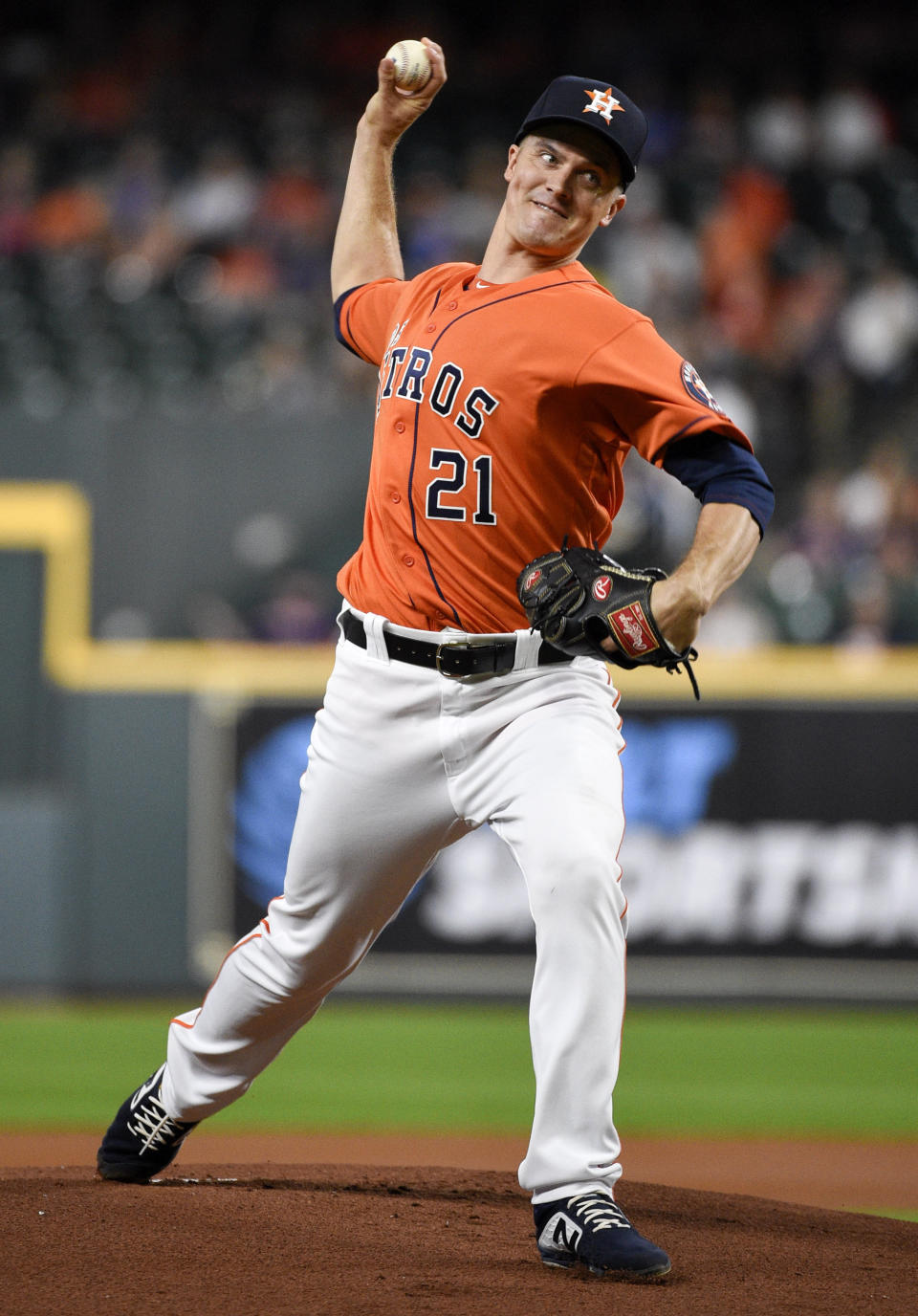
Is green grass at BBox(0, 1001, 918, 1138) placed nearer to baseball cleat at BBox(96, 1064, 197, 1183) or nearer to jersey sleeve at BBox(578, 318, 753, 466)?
baseball cleat at BBox(96, 1064, 197, 1183)

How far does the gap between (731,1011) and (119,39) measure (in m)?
9.17

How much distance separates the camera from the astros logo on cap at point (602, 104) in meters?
3.20

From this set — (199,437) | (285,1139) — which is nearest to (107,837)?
(199,437)

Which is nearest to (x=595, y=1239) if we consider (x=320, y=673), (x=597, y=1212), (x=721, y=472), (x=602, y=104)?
(x=597, y=1212)

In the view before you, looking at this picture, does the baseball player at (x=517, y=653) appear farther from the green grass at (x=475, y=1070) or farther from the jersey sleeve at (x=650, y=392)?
the green grass at (x=475, y=1070)

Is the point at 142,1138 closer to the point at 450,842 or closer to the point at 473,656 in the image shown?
the point at 450,842

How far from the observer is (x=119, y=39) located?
13.1 metres

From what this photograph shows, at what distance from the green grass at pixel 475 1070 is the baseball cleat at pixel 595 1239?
8.26 ft

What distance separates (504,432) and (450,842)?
0.81m

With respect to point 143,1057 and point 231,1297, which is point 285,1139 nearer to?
point 143,1057

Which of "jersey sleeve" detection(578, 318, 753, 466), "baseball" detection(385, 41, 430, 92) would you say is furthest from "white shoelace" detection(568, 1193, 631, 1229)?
"baseball" detection(385, 41, 430, 92)

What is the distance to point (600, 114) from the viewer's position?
320 centimetres

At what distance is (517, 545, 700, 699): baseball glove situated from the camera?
288 centimetres

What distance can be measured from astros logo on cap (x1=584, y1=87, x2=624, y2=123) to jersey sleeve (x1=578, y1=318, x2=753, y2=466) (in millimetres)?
430
